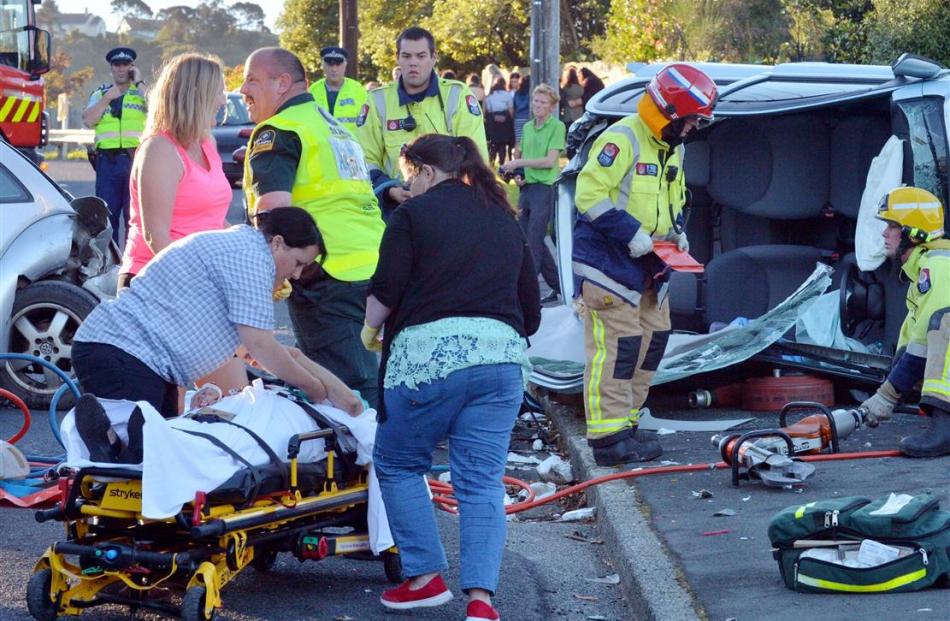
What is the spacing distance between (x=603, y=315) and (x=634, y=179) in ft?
2.24

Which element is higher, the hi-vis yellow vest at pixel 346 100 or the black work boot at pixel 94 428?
the hi-vis yellow vest at pixel 346 100

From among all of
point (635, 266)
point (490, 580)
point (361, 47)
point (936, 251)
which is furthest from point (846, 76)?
point (361, 47)

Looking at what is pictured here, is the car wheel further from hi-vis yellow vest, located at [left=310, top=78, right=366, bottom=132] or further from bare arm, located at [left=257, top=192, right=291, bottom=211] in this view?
bare arm, located at [left=257, top=192, right=291, bottom=211]

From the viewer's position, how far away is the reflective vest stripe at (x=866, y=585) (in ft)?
15.3

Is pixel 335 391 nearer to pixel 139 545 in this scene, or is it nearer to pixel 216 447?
pixel 216 447

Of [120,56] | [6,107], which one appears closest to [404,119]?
[120,56]

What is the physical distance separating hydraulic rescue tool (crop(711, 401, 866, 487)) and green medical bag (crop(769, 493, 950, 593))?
139cm

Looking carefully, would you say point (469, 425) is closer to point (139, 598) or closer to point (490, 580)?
point (490, 580)

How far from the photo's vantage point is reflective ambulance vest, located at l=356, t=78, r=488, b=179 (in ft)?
25.6

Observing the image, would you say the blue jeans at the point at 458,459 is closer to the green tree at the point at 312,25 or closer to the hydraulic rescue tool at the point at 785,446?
the hydraulic rescue tool at the point at 785,446

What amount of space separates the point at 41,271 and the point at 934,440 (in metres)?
5.08

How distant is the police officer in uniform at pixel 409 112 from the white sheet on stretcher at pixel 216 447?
2821mm

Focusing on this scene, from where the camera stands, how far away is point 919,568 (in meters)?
4.66

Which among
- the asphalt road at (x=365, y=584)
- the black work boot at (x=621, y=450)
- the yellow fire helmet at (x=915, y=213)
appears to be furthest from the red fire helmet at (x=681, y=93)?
the asphalt road at (x=365, y=584)
